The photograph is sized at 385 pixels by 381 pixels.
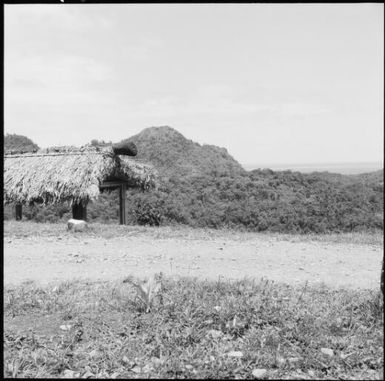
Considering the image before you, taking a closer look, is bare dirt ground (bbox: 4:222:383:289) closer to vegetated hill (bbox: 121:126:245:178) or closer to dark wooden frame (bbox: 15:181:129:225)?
dark wooden frame (bbox: 15:181:129:225)

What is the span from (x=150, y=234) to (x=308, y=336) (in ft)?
19.2

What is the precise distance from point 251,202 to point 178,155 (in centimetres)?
1085

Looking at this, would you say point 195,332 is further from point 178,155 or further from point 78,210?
point 178,155

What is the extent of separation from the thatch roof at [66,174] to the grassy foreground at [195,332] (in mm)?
7789

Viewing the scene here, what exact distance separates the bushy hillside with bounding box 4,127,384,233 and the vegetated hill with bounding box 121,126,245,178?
106mm

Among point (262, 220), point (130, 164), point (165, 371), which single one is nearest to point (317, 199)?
point (262, 220)

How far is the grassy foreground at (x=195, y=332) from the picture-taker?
9.29 ft

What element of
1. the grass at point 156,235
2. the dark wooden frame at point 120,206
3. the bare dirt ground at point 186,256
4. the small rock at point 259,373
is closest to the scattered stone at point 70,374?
the small rock at point 259,373

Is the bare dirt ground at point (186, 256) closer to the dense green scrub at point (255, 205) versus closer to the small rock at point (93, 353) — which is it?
the small rock at point (93, 353)

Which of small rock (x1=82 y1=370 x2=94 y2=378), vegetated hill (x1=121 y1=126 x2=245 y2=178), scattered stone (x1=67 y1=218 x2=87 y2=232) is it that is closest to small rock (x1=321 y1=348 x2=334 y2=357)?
small rock (x1=82 y1=370 x2=94 y2=378)

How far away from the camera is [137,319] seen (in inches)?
140

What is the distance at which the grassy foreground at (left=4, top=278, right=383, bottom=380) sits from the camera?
2.83 metres

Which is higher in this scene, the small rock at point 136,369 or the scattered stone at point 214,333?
the scattered stone at point 214,333

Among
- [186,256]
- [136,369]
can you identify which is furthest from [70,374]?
[186,256]
